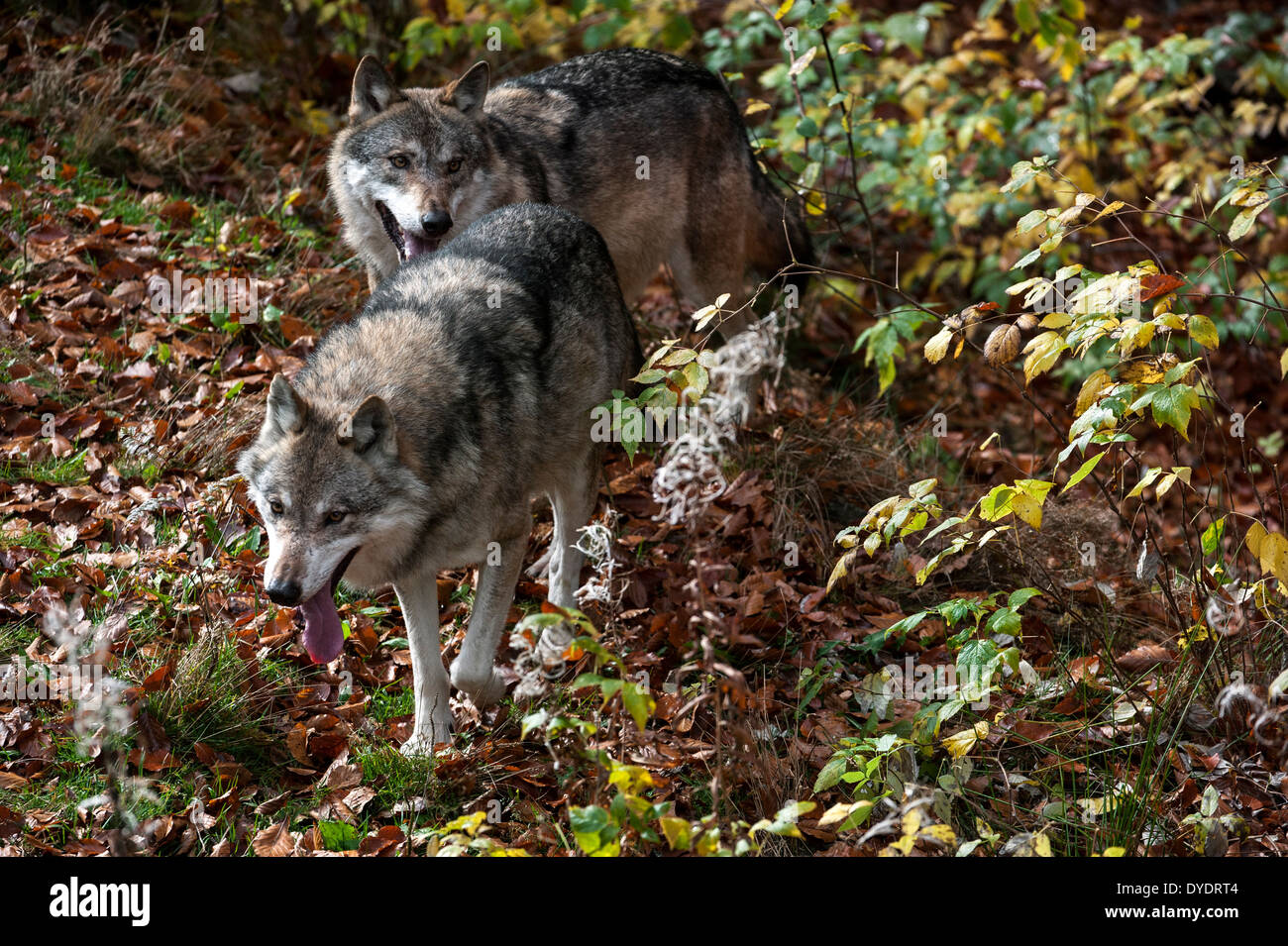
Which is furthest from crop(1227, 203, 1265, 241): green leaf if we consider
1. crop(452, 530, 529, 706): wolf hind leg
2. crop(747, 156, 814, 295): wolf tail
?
crop(747, 156, 814, 295): wolf tail

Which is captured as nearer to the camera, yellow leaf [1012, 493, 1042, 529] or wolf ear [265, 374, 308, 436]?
yellow leaf [1012, 493, 1042, 529]

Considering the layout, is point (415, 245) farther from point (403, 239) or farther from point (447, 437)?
point (447, 437)

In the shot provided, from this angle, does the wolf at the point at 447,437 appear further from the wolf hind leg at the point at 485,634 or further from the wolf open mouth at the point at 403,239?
the wolf open mouth at the point at 403,239

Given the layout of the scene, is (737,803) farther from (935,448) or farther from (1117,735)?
(935,448)

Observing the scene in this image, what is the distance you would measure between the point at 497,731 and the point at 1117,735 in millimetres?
2572

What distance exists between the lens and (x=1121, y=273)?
12.8 ft

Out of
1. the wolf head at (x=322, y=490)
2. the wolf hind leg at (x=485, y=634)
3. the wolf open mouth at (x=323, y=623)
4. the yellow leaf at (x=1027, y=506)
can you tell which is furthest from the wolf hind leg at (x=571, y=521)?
the yellow leaf at (x=1027, y=506)

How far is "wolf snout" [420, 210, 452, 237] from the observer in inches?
236

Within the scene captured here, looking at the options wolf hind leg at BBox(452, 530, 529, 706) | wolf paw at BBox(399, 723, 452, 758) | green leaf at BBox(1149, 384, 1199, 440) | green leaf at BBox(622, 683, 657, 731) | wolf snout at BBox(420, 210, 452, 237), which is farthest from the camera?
wolf snout at BBox(420, 210, 452, 237)

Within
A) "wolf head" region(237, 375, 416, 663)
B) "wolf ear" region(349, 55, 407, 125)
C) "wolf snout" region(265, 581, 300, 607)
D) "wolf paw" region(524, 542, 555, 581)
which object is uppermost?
"wolf ear" region(349, 55, 407, 125)

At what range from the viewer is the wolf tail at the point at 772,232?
7578mm

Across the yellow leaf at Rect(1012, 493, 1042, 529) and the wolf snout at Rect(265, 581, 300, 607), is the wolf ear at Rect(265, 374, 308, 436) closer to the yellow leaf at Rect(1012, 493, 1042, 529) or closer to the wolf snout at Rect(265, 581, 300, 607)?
the wolf snout at Rect(265, 581, 300, 607)

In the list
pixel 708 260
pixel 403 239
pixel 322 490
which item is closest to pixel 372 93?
pixel 403 239
